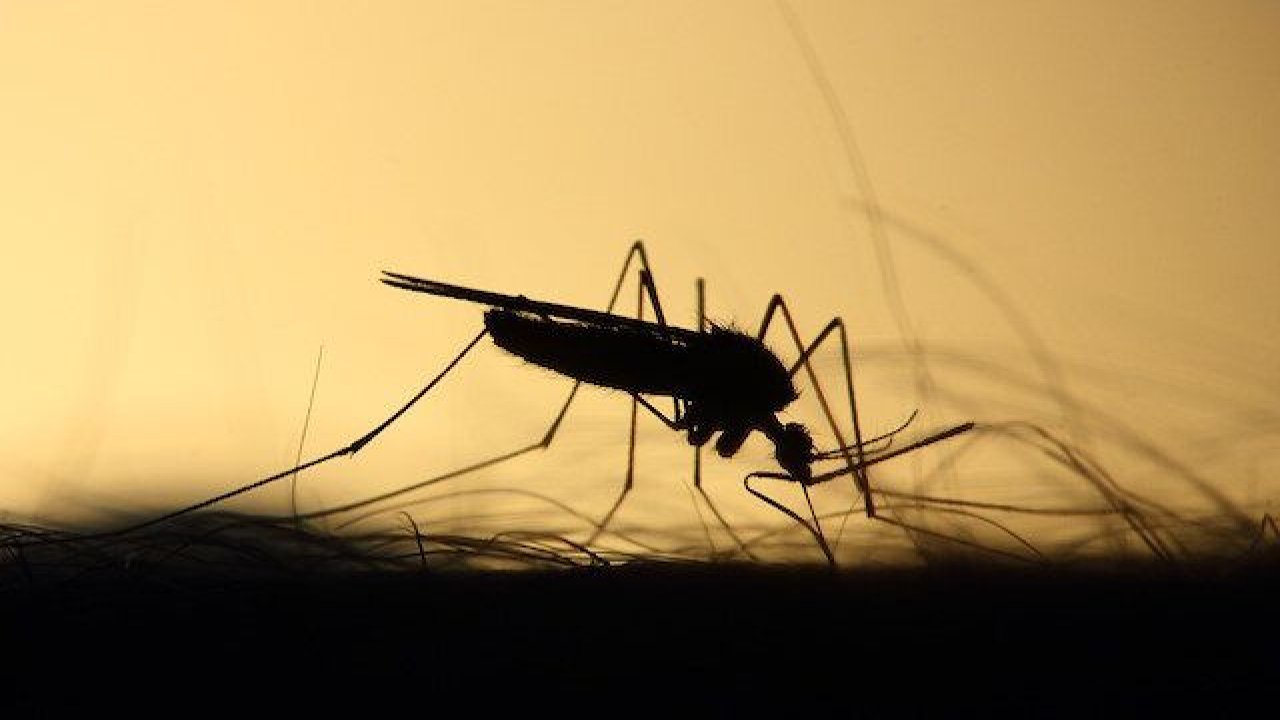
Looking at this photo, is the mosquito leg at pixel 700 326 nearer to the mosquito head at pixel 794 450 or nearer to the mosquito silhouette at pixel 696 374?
the mosquito silhouette at pixel 696 374

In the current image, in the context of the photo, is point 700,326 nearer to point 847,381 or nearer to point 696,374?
point 696,374

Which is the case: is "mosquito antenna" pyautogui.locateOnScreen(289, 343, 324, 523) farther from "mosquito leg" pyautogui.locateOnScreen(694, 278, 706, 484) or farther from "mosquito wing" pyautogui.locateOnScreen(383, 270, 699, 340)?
"mosquito leg" pyautogui.locateOnScreen(694, 278, 706, 484)

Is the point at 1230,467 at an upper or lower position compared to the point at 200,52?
lower

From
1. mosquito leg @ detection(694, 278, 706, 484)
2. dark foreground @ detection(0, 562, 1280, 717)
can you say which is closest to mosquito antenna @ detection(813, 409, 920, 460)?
mosquito leg @ detection(694, 278, 706, 484)

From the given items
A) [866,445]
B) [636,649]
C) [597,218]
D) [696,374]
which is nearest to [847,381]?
[866,445]

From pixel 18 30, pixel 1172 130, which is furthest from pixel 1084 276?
pixel 18 30

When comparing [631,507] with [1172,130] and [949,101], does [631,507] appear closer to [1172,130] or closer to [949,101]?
[949,101]

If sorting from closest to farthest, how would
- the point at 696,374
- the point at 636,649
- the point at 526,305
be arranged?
the point at 636,649
the point at 526,305
the point at 696,374
